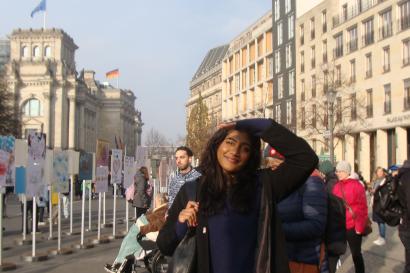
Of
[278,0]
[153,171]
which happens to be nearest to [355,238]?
[153,171]

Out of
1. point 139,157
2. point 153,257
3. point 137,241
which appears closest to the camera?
point 153,257

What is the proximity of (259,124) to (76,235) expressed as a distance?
15.6m

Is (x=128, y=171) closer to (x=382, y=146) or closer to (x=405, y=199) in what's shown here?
(x=405, y=199)

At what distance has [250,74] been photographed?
76812mm

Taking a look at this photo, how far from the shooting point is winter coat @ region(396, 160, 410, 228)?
6.87 meters

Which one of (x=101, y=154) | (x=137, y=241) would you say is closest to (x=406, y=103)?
(x=101, y=154)

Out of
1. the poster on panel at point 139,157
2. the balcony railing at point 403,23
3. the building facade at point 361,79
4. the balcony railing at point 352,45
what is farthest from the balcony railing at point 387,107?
the poster on panel at point 139,157

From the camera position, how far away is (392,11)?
41781 millimetres

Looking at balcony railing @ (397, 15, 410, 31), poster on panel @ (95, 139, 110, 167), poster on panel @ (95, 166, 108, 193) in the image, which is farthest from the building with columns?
poster on panel @ (95, 166, 108, 193)

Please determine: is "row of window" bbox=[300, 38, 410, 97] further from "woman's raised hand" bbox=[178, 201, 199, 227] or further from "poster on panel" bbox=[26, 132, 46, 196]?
"woman's raised hand" bbox=[178, 201, 199, 227]

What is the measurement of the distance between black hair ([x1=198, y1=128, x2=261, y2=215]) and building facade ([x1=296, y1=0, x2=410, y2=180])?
1351 inches

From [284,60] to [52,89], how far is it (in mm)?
62610

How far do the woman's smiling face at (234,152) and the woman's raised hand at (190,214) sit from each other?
23 cm

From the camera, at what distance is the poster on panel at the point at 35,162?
13.0m
